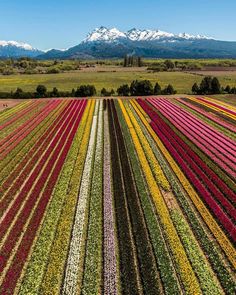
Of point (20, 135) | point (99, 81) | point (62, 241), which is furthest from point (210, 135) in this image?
point (99, 81)

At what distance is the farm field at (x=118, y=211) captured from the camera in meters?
17.6

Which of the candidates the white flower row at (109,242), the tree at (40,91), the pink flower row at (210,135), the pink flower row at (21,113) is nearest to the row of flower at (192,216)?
the white flower row at (109,242)

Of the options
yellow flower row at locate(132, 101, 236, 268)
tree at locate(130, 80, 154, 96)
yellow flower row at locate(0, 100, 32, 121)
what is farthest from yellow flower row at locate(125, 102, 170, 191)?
tree at locate(130, 80, 154, 96)

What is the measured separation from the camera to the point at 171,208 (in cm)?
2477

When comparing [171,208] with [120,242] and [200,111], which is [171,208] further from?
[200,111]

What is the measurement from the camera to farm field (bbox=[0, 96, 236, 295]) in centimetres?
1756

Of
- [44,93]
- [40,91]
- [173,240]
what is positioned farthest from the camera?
[44,93]

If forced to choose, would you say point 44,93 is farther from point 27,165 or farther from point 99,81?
point 27,165

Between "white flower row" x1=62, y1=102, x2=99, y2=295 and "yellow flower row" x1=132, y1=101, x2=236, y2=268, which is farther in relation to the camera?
"yellow flower row" x1=132, y1=101, x2=236, y2=268

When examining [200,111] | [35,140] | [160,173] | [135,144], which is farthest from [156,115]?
[160,173]

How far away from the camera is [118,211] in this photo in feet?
79.5

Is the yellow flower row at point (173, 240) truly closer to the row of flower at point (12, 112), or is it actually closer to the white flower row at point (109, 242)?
A: the white flower row at point (109, 242)

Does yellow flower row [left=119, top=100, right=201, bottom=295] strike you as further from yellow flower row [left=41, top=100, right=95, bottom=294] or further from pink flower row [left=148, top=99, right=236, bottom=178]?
pink flower row [left=148, top=99, right=236, bottom=178]

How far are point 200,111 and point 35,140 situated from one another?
35.0 meters
